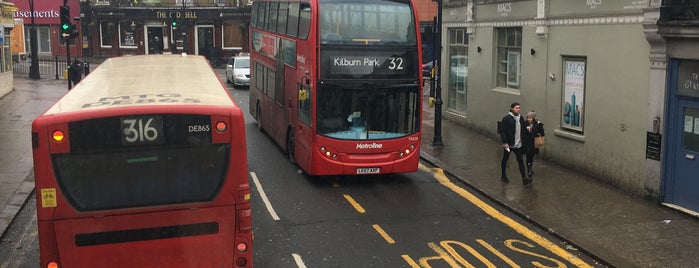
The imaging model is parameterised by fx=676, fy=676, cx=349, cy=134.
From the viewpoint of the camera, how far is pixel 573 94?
52.9ft

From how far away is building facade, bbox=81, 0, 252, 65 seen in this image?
54844mm

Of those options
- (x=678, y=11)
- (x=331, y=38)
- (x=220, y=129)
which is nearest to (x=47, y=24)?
(x=331, y=38)

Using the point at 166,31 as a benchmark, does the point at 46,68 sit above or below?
below

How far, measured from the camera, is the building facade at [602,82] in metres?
12.4

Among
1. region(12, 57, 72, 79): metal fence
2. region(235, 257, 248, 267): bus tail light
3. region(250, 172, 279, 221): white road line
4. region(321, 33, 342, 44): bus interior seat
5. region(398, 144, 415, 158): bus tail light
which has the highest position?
region(321, 33, 342, 44): bus interior seat

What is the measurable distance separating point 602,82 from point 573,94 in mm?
1362

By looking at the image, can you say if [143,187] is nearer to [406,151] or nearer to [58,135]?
[58,135]

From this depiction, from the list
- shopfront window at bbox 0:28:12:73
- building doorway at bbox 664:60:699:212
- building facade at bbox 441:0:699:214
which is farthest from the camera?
shopfront window at bbox 0:28:12:73

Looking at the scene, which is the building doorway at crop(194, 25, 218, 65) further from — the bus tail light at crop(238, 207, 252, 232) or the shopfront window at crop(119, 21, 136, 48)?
the bus tail light at crop(238, 207, 252, 232)

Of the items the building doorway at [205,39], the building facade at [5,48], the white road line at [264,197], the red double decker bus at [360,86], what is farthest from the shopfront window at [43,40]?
the red double decker bus at [360,86]

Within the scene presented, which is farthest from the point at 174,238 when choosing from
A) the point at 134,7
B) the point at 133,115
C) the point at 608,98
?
the point at 134,7

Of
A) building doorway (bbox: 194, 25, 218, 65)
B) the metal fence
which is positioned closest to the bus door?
the metal fence

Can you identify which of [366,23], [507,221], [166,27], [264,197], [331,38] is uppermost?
[166,27]

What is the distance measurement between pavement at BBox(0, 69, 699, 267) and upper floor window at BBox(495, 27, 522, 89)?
6.04 feet
